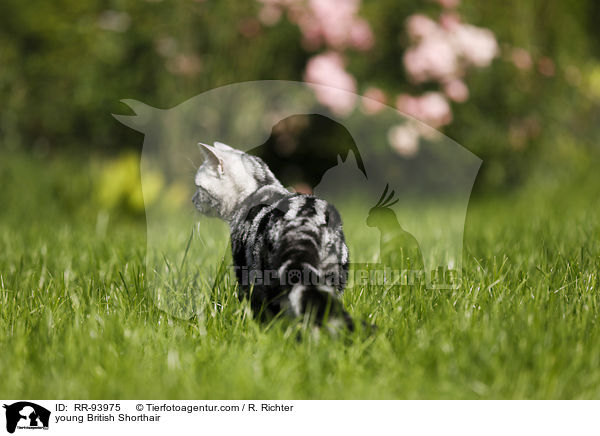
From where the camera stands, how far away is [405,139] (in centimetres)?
258

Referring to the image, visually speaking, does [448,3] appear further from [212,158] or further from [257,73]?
[212,158]

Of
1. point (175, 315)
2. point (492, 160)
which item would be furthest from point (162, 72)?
point (175, 315)

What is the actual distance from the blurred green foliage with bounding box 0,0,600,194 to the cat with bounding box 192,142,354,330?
228 cm

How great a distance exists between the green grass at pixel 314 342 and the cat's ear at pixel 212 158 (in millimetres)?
371

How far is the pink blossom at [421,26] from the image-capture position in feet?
10.9

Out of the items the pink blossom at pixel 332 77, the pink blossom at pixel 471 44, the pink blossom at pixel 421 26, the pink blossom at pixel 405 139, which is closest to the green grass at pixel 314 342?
the pink blossom at pixel 405 139

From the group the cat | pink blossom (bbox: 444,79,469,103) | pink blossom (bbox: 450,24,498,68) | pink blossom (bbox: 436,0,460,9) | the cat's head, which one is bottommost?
the cat

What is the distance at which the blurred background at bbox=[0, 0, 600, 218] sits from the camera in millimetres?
3471

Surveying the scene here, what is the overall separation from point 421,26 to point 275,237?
2475mm

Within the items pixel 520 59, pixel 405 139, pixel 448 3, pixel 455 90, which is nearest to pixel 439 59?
pixel 455 90

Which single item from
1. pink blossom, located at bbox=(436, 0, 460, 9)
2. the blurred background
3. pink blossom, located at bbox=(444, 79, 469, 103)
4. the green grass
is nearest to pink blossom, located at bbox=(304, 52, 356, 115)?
the blurred background

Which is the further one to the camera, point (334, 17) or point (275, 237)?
point (334, 17)

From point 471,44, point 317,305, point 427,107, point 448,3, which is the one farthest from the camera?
point 448,3

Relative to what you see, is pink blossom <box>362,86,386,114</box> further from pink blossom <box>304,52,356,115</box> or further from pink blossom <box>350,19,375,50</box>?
pink blossom <box>350,19,375,50</box>
